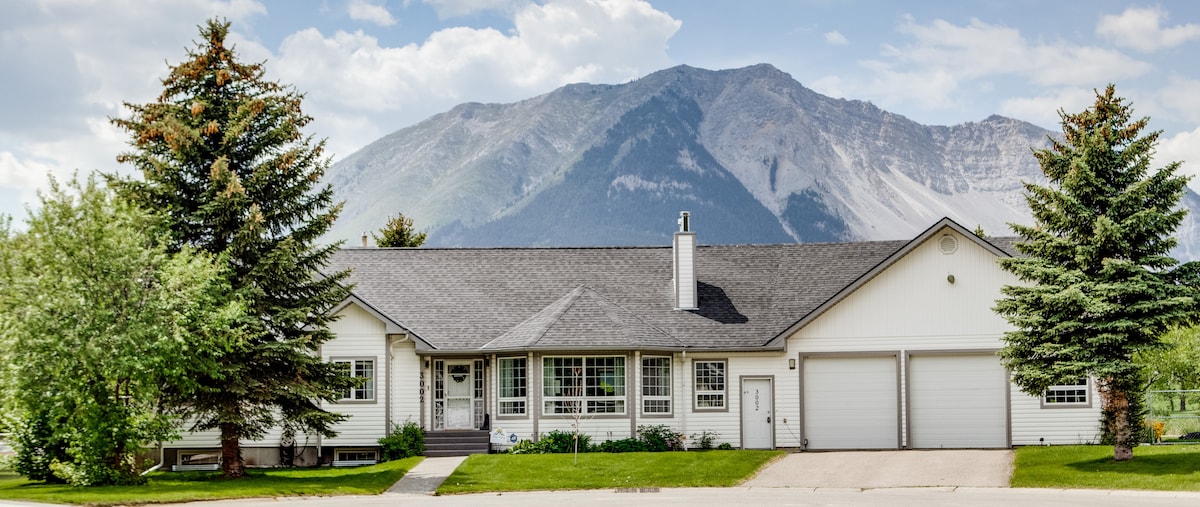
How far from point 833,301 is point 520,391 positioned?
8309mm

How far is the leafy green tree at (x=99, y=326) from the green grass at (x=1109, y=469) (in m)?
16.4

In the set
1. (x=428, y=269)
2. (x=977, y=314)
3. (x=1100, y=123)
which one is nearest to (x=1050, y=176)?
(x=1100, y=123)

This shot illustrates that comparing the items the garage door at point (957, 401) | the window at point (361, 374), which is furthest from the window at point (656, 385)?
the window at point (361, 374)

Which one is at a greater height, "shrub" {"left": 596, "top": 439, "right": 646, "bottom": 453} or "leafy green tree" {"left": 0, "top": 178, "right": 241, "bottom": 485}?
"leafy green tree" {"left": 0, "top": 178, "right": 241, "bottom": 485}

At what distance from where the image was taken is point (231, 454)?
26.4 meters

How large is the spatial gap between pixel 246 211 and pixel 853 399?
52.4ft

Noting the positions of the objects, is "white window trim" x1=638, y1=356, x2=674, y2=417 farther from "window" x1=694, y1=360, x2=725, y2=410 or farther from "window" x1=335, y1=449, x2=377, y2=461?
"window" x1=335, y1=449, x2=377, y2=461

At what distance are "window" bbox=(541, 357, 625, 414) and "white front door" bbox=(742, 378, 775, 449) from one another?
3264 millimetres

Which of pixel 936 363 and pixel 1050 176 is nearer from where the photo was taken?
pixel 1050 176

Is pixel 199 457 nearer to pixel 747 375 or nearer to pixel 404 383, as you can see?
pixel 404 383

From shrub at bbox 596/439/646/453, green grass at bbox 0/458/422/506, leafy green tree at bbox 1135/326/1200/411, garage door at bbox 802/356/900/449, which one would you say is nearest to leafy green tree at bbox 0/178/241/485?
green grass at bbox 0/458/422/506

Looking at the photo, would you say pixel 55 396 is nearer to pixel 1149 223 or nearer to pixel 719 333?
pixel 719 333

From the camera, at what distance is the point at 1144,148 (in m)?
25.1

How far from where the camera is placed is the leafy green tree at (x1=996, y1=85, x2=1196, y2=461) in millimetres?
24484
